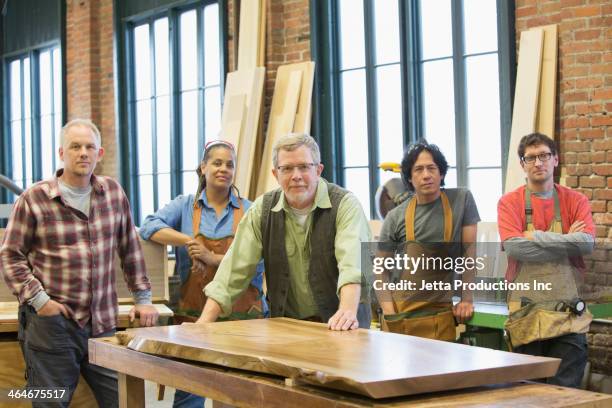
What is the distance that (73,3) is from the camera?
12836 mm

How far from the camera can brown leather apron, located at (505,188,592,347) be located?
14.4 ft

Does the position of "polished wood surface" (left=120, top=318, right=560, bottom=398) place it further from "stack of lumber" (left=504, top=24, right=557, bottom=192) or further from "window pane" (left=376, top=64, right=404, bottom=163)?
"window pane" (left=376, top=64, right=404, bottom=163)

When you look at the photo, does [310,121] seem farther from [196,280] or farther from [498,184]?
[196,280]

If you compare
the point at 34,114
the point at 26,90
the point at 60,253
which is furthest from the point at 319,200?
the point at 26,90

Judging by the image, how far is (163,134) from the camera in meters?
11.4

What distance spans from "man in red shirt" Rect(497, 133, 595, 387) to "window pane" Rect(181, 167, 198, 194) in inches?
252

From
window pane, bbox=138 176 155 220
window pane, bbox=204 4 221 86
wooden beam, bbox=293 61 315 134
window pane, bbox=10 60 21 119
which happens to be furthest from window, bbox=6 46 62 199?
wooden beam, bbox=293 61 315 134

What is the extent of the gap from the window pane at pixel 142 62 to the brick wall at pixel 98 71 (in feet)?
1.28

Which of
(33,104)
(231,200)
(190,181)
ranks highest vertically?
(33,104)

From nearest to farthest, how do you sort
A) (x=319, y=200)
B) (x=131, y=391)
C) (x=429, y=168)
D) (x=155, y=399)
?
(x=131, y=391) → (x=319, y=200) → (x=429, y=168) → (x=155, y=399)

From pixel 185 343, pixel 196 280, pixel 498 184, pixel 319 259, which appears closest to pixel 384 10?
pixel 498 184

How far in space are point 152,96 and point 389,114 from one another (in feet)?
14.3

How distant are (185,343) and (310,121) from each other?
5596 millimetres

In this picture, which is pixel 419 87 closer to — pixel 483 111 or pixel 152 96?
pixel 483 111
